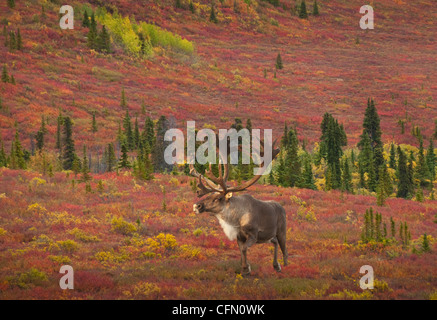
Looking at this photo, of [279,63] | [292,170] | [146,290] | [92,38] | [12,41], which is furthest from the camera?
[279,63]

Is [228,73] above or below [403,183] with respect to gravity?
above

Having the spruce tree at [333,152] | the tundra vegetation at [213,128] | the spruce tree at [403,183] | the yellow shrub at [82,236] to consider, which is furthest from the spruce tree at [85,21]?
the yellow shrub at [82,236]

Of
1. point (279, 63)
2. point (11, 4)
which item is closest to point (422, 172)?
point (279, 63)

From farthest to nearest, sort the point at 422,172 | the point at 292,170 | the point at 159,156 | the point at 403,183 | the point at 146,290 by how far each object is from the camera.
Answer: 1. the point at 159,156
2. the point at 422,172
3. the point at 403,183
4. the point at 292,170
5. the point at 146,290

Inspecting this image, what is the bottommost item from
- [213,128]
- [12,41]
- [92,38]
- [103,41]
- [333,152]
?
[333,152]

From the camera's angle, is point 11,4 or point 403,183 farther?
point 11,4

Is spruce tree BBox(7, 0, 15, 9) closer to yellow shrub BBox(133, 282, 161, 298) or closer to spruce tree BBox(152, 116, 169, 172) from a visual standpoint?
spruce tree BBox(152, 116, 169, 172)

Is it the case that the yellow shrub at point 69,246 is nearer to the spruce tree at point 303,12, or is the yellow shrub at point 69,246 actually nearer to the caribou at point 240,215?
the caribou at point 240,215

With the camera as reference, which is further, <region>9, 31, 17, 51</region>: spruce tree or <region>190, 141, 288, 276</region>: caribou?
<region>9, 31, 17, 51</region>: spruce tree

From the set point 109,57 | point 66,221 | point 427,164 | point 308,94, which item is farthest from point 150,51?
point 66,221

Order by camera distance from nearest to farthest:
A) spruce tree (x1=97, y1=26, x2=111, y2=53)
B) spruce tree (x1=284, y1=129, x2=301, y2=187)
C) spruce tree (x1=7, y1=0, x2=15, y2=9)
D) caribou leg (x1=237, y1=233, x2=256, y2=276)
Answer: caribou leg (x1=237, y1=233, x2=256, y2=276), spruce tree (x1=284, y1=129, x2=301, y2=187), spruce tree (x1=97, y1=26, x2=111, y2=53), spruce tree (x1=7, y1=0, x2=15, y2=9)

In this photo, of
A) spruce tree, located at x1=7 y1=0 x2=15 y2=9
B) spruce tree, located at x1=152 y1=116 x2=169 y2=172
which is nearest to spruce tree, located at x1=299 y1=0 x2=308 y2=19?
spruce tree, located at x1=7 y1=0 x2=15 y2=9

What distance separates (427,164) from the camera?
3791cm

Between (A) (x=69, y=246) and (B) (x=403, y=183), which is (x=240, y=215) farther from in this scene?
(B) (x=403, y=183)
